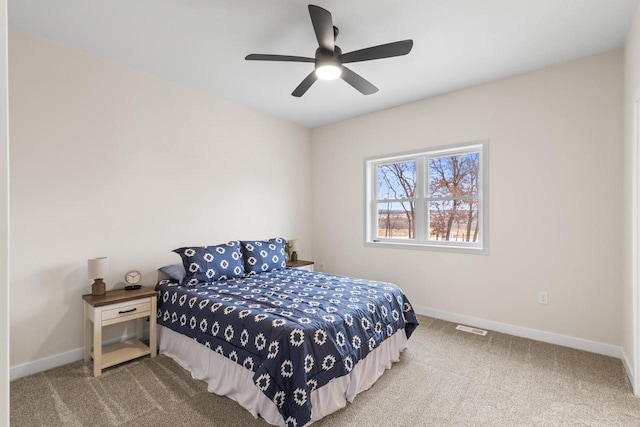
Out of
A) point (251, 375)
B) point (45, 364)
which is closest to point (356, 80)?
point (251, 375)

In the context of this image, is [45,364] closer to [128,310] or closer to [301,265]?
[128,310]

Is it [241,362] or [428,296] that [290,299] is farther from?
[428,296]

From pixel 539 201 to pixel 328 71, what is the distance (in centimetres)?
247

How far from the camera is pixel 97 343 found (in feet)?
7.86

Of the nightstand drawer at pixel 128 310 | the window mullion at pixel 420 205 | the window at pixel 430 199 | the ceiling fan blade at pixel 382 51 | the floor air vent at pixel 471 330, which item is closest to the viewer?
the ceiling fan blade at pixel 382 51

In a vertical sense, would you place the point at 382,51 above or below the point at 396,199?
above

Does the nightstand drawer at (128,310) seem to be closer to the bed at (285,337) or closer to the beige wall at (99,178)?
the bed at (285,337)

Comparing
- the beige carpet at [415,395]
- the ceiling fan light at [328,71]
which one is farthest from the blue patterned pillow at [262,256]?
the ceiling fan light at [328,71]

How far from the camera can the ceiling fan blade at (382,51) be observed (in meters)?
2.02

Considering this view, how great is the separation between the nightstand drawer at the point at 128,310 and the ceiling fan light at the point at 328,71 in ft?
8.10

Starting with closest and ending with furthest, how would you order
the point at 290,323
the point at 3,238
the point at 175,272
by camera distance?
the point at 3,238 < the point at 290,323 < the point at 175,272

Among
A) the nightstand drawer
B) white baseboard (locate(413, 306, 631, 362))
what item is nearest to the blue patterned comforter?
the nightstand drawer

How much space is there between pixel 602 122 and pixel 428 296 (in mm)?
2464

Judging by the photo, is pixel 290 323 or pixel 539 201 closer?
pixel 290 323
